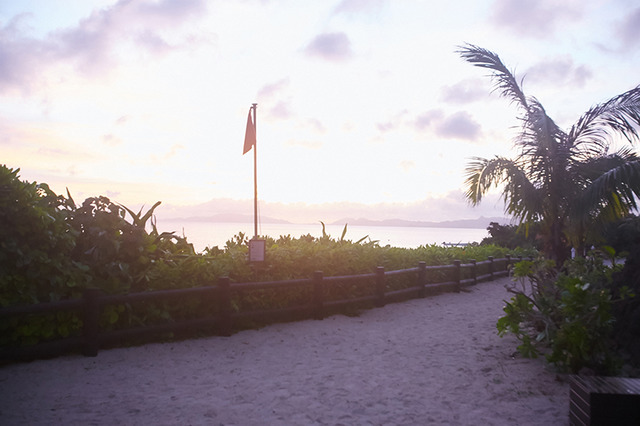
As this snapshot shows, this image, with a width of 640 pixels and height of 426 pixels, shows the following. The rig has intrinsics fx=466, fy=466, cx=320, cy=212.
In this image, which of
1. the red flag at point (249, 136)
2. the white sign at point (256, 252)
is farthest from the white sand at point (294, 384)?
the red flag at point (249, 136)

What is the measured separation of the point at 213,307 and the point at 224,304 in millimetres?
376

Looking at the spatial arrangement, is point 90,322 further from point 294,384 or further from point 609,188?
point 609,188

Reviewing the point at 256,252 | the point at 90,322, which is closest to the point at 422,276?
the point at 256,252

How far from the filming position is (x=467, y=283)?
51.3 ft

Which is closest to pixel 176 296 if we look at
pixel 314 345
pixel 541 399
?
pixel 314 345

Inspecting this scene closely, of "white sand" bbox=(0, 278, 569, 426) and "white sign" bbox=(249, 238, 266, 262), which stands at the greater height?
"white sign" bbox=(249, 238, 266, 262)

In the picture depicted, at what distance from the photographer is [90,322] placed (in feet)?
21.0

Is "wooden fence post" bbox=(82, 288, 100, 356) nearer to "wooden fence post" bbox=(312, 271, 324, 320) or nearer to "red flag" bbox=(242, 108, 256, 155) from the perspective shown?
"wooden fence post" bbox=(312, 271, 324, 320)

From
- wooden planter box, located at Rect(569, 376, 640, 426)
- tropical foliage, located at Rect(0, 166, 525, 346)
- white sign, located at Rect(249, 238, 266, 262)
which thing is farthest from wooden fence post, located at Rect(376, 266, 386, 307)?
wooden planter box, located at Rect(569, 376, 640, 426)

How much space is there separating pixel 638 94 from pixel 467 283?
7350mm

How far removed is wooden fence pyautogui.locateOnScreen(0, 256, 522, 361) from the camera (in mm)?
6145

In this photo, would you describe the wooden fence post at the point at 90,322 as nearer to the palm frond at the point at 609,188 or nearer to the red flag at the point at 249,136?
the red flag at the point at 249,136

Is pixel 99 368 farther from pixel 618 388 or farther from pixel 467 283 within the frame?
pixel 467 283

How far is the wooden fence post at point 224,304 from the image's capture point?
25.5ft
